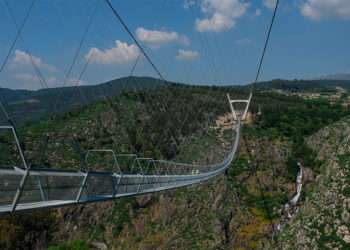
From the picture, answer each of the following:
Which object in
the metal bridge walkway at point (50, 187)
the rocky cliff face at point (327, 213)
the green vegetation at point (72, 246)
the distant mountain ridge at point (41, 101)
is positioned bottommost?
the rocky cliff face at point (327, 213)

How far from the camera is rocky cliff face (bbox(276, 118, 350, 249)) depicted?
22.9 meters

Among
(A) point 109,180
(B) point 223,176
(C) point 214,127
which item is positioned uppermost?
(A) point 109,180

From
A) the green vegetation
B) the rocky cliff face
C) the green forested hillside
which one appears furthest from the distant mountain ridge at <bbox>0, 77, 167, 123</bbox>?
the rocky cliff face

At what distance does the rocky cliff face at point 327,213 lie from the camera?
22.9m

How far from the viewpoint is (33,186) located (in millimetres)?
3994

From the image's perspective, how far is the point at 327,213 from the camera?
24.6m

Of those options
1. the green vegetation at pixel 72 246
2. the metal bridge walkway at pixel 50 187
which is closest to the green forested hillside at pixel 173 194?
the green vegetation at pixel 72 246

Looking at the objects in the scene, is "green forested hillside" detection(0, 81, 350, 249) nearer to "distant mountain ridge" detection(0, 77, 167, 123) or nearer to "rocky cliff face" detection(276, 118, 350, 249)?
"rocky cliff face" detection(276, 118, 350, 249)

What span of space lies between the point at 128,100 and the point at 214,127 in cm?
799

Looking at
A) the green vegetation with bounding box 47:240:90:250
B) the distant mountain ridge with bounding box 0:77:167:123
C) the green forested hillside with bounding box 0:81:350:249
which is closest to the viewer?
the distant mountain ridge with bounding box 0:77:167:123

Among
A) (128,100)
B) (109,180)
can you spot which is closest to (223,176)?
(128,100)

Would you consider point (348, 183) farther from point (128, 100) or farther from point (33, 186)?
point (33, 186)

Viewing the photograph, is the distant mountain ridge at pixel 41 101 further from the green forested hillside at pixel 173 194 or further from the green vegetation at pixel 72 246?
the green vegetation at pixel 72 246

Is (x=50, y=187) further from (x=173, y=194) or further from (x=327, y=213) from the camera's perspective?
(x=173, y=194)
